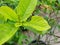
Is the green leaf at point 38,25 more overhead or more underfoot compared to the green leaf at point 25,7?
more underfoot

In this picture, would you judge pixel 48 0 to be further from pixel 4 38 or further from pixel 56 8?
pixel 4 38

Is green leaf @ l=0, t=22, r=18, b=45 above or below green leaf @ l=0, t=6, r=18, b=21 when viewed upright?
below

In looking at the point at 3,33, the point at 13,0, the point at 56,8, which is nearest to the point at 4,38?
the point at 3,33

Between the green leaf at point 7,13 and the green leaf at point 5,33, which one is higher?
the green leaf at point 7,13

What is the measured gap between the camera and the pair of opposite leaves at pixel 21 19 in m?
0.32

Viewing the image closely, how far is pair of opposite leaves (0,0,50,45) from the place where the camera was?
1.06 ft

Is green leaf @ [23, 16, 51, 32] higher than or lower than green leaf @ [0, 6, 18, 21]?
lower

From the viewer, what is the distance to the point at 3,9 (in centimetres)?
34

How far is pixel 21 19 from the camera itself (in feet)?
1.25

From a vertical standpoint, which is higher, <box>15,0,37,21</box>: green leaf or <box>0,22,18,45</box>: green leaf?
<box>15,0,37,21</box>: green leaf

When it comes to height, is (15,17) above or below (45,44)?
above

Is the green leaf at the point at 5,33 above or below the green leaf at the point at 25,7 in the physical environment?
below

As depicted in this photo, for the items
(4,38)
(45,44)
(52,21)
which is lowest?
(45,44)

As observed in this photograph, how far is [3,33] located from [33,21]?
65 millimetres
